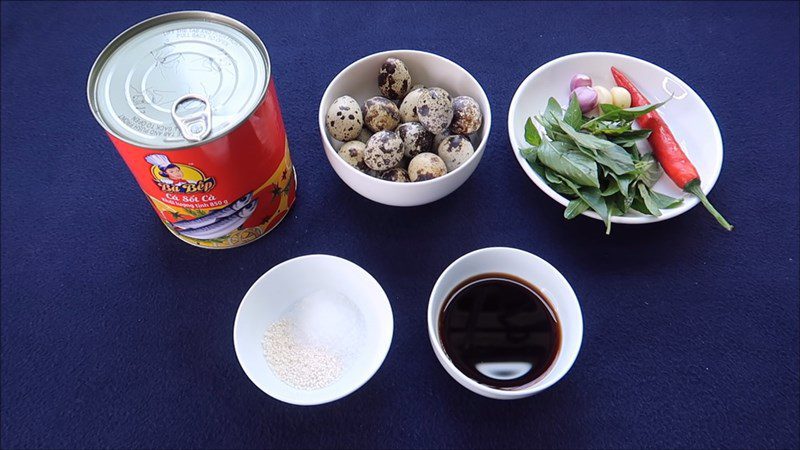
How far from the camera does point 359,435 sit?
0.86 m

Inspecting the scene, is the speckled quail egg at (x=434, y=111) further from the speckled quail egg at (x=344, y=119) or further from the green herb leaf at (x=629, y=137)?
the green herb leaf at (x=629, y=137)

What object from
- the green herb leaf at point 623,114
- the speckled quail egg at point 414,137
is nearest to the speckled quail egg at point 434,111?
the speckled quail egg at point 414,137

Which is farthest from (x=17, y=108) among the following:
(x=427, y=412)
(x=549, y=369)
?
(x=549, y=369)

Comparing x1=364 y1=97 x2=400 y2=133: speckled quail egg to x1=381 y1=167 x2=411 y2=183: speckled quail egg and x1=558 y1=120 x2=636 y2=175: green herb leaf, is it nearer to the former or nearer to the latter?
x1=381 y1=167 x2=411 y2=183: speckled quail egg

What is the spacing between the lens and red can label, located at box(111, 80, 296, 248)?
752mm

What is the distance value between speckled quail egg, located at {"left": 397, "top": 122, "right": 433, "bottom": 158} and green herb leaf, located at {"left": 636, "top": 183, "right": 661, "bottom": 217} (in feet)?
1.11

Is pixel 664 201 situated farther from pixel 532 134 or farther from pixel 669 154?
pixel 532 134

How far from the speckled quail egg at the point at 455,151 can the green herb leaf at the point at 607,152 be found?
168 millimetres

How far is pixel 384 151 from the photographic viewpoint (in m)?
0.89

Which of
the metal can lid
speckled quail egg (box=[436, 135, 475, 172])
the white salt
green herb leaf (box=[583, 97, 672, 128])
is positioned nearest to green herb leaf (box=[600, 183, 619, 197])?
green herb leaf (box=[583, 97, 672, 128])

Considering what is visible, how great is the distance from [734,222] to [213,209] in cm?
86

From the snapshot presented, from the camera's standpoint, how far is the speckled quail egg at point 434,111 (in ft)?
2.99

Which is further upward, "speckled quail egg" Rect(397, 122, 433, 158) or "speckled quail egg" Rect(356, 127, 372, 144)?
"speckled quail egg" Rect(397, 122, 433, 158)

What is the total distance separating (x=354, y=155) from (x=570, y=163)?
0.33 m
